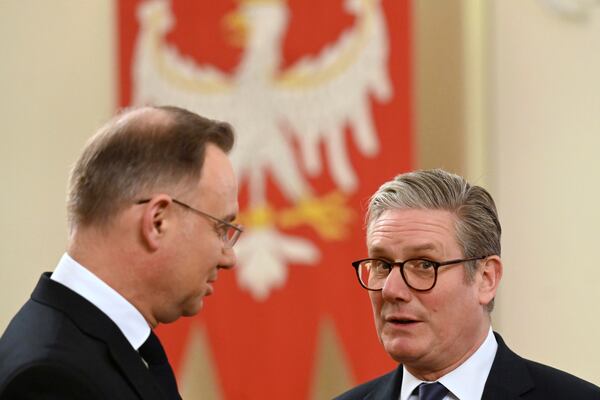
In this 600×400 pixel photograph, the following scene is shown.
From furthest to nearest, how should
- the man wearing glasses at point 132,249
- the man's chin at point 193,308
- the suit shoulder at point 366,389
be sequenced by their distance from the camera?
1. the suit shoulder at point 366,389
2. the man's chin at point 193,308
3. the man wearing glasses at point 132,249

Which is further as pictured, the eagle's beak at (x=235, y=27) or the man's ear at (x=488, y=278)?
the eagle's beak at (x=235, y=27)

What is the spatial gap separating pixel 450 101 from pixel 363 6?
0.74 m

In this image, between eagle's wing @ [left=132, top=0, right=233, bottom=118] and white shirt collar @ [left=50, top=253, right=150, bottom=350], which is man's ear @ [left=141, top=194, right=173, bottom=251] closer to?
white shirt collar @ [left=50, top=253, right=150, bottom=350]

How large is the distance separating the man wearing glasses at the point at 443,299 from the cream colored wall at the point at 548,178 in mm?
A: 2106

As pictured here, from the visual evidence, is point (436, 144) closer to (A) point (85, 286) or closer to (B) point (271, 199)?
(B) point (271, 199)

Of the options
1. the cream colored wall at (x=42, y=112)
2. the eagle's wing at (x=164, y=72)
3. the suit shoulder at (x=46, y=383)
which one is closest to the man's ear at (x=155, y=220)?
the suit shoulder at (x=46, y=383)

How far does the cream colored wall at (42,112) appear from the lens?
6.09m

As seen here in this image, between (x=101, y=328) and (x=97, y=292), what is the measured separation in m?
0.08

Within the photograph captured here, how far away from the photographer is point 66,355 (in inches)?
85.6

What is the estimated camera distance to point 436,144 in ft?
18.0

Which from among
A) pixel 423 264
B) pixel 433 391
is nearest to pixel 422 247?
pixel 423 264

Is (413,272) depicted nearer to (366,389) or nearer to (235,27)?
(366,389)

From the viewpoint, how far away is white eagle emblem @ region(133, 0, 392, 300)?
5.67 m

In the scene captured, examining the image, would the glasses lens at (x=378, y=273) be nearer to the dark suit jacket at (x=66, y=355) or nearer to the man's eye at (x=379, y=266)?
the man's eye at (x=379, y=266)
